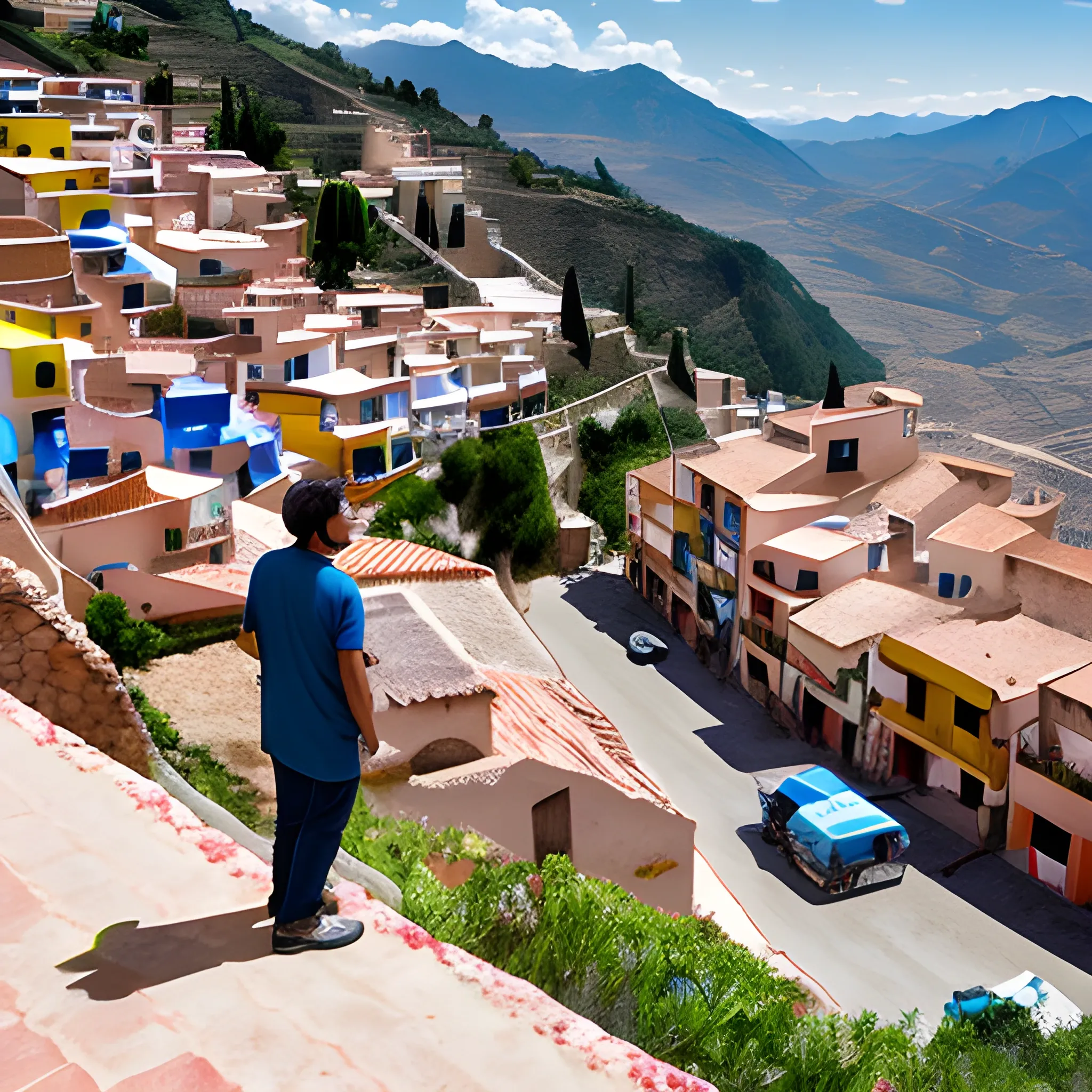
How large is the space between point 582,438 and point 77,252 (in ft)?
51.6

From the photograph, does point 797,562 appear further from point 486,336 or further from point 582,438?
point 486,336

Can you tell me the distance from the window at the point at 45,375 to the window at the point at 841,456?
730 inches

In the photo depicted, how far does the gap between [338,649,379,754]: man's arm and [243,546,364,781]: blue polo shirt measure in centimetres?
3

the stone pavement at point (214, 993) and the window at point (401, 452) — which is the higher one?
the stone pavement at point (214, 993)

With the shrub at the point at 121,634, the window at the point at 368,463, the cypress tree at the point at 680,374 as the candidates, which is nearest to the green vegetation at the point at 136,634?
the shrub at the point at 121,634

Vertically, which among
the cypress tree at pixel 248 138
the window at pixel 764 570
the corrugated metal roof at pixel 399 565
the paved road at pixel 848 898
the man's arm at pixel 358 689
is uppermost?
the cypress tree at pixel 248 138

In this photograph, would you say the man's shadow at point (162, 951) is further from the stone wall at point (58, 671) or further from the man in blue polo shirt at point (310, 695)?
the stone wall at point (58, 671)

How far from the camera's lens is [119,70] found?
66.1 m

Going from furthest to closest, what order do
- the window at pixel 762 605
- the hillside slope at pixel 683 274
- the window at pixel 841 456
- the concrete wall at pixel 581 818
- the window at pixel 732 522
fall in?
the hillside slope at pixel 683 274, the window at pixel 841 456, the window at pixel 732 522, the window at pixel 762 605, the concrete wall at pixel 581 818

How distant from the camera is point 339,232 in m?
44.4

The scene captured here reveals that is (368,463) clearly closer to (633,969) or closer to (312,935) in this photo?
(633,969)

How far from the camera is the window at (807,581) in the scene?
28359 millimetres

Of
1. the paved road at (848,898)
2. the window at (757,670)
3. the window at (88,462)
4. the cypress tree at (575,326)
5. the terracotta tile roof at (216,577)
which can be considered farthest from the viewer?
the cypress tree at (575,326)

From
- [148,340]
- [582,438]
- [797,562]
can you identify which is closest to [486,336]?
[582,438]
